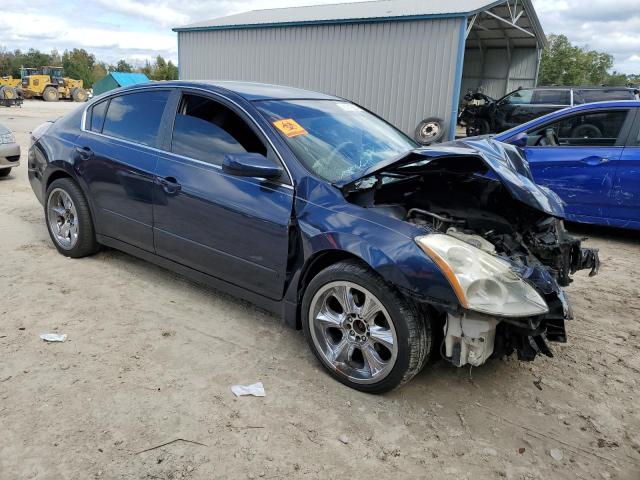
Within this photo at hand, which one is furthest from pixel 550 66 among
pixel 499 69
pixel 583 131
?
pixel 583 131

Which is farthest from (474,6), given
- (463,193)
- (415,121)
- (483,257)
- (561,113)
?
(483,257)

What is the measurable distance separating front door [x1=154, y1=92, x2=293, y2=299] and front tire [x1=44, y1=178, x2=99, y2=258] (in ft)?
3.32

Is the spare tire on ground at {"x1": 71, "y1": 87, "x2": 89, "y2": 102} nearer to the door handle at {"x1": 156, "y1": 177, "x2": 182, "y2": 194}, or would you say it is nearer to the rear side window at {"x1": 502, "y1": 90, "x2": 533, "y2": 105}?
the rear side window at {"x1": 502, "y1": 90, "x2": 533, "y2": 105}

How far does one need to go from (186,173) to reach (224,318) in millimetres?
1047

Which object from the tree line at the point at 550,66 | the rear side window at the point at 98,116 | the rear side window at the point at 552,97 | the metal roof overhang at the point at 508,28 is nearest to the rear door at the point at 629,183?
the rear side window at the point at 98,116

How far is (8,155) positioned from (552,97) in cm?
1183

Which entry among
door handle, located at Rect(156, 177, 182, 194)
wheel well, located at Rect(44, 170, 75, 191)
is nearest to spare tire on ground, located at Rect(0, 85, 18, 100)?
wheel well, located at Rect(44, 170, 75, 191)

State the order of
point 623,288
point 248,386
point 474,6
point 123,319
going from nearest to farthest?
point 248,386
point 123,319
point 623,288
point 474,6

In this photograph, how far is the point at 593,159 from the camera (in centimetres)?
570

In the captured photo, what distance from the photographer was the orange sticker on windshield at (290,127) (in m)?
3.28

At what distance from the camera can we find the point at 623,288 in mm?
4543

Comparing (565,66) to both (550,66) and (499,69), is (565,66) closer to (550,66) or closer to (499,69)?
(550,66)

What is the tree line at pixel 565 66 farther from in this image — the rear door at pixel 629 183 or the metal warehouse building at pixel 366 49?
the rear door at pixel 629 183

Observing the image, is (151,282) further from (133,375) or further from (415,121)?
(415,121)
